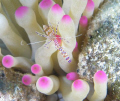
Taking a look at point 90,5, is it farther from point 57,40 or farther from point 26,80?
point 26,80

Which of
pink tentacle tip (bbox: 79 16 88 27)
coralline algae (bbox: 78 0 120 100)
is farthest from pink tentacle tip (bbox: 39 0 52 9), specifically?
coralline algae (bbox: 78 0 120 100)

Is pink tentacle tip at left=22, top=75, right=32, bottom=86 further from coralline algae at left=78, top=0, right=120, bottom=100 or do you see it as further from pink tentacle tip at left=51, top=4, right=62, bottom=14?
pink tentacle tip at left=51, top=4, right=62, bottom=14

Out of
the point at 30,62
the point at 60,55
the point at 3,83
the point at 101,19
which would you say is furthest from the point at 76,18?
the point at 3,83

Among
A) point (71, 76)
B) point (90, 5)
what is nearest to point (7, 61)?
point (71, 76)

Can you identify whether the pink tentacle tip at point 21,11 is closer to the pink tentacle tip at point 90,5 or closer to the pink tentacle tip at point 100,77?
the pink tentacle tip at point 90,5

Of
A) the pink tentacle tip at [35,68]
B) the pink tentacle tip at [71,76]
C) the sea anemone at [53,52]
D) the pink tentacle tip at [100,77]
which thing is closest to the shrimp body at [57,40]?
the sea anemone at [53,52]

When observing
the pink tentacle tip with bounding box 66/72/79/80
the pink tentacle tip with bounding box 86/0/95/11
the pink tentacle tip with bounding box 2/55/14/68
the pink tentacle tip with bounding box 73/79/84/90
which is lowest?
the pink tentacle tip with bounding box 66/72/79/80

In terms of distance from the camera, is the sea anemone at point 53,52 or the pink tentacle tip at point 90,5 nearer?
the sea anemone at point 53,52

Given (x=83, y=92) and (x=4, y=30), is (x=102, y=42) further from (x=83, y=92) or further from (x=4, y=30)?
(x=4, y=30)

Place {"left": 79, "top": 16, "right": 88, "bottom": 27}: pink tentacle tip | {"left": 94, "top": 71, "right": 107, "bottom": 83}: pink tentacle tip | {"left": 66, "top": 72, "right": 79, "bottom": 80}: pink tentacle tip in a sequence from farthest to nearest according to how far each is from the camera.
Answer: {"left": 79, "top": 16, "right": 88, "bottom": 27}: pink tentacle tip, {"left": 66, "top": 72, "right": 79, "bottom": 80}: pink tentacle tip, {"left": 94, "top": 71, "right": 107, "bottom": 83}: pink tentacle tip
